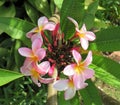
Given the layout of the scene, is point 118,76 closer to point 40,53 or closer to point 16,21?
point 40,53

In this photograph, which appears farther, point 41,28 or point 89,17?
point 89,17

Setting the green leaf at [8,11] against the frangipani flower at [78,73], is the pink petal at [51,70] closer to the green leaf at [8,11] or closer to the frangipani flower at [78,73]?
the frangipani flower at [78,73]

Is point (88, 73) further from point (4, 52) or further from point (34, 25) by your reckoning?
point (4, 52)

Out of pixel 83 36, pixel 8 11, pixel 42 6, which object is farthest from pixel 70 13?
pixel 8 11

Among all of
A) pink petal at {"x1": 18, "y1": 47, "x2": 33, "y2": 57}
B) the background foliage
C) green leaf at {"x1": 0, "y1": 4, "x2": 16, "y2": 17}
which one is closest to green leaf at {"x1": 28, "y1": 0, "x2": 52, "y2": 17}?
the background foliage

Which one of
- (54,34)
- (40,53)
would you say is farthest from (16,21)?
(40,53)

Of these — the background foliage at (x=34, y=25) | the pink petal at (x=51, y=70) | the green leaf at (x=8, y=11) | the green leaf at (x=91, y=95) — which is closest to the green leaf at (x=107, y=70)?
the background foliage at (x=34, y=25)
